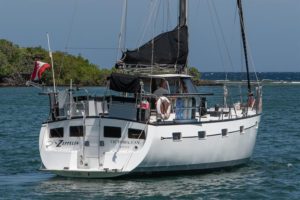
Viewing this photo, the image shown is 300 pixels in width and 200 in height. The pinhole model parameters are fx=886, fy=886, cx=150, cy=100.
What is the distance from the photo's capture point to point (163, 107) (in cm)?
2678

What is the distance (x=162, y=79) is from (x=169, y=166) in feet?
9.49

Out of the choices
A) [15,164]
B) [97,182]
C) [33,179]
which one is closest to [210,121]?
[97,182]

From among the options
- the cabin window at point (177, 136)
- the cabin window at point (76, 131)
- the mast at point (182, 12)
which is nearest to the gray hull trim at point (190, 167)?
the cabin window at point (177, 136)

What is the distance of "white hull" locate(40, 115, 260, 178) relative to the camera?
2641cm

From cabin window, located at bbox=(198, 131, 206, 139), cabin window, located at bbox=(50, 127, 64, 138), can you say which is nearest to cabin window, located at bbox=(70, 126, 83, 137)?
cabin window, located at bbox=(50, 127, 64, 138)

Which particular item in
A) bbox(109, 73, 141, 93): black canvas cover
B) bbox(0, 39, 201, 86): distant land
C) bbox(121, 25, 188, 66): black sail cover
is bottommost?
bbox(0, 39, 201, 86): distant land

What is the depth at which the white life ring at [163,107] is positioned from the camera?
26.6 metres

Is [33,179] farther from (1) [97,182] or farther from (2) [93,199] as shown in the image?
(2) [93,199]

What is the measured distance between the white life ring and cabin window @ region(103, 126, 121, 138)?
136 cm

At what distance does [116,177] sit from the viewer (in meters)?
26.9

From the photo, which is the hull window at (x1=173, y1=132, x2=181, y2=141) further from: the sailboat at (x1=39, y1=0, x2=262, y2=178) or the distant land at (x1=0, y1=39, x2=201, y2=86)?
the distant land at (x1=0, y1=39, x2=201, y2=86)

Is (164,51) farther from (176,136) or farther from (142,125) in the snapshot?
(142,125)

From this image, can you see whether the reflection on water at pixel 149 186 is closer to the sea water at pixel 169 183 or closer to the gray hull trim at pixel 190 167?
the sea water at pixel 169 183

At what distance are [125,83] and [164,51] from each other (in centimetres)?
248
